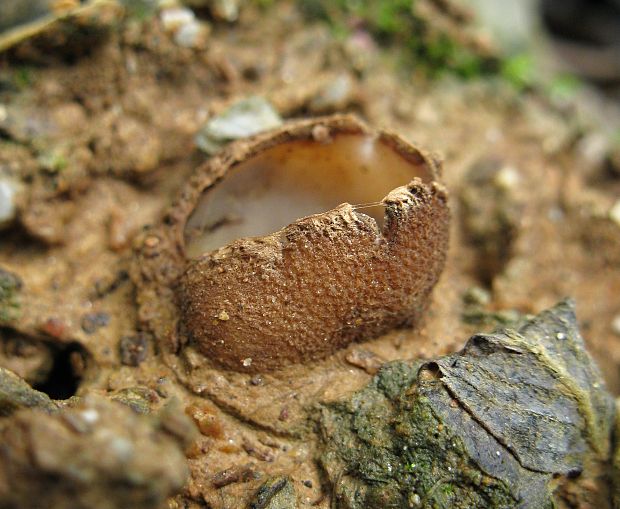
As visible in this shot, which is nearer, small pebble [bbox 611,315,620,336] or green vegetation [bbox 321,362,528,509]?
green vegetation [bbox 321,362,528,509]

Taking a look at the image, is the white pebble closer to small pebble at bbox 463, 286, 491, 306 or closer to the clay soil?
the clay soil

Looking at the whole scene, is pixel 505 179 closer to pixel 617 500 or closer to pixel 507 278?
pixel 507 278

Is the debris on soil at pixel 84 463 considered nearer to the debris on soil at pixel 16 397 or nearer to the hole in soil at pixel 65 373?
the debris on soil at pixel 16 397

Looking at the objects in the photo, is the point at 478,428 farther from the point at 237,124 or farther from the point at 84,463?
the point at 237,124

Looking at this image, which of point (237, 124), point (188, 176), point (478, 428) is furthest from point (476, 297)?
point (188, 176)

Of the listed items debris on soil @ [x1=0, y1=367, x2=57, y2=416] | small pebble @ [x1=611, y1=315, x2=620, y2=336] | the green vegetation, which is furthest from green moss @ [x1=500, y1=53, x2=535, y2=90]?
debris on soil @ [x1=0, y1=367, x2=57, y2=416]

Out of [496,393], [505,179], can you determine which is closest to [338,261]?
[496,393]

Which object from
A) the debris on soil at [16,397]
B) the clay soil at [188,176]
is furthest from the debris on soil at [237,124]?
the debris on soil at [16,397]
